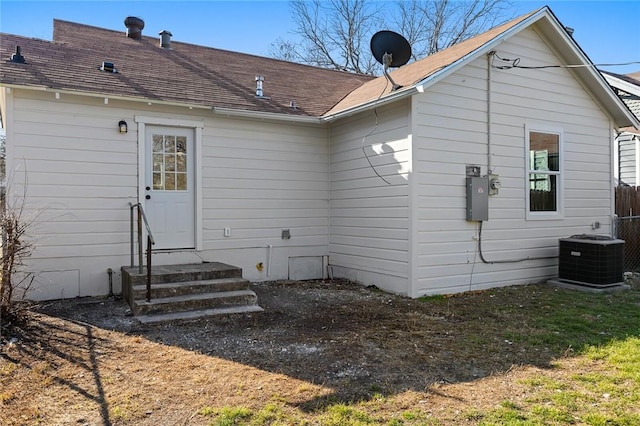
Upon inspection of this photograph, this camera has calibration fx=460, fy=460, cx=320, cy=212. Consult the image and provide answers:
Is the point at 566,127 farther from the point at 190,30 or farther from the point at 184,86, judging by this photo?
the point at 190,30

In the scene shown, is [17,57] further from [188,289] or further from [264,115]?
[188,289]

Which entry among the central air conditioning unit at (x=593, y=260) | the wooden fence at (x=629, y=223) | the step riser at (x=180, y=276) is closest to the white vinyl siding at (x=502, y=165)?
the central air conditioning unit at (x=593, y=260)

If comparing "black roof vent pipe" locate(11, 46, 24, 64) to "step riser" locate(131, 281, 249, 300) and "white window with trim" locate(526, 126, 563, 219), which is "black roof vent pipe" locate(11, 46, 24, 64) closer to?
"step riser" locate(131, 281, 249, 300)

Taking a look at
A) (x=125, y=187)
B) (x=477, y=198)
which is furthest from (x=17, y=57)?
(x=477, y=198)

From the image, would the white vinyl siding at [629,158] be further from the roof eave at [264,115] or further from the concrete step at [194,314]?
the concrete step at [194,314]

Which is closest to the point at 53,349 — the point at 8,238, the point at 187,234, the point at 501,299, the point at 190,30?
the point at 8,238

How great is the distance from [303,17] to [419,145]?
695 inches

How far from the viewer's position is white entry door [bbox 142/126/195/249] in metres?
7.10

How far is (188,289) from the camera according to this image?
19.2ft

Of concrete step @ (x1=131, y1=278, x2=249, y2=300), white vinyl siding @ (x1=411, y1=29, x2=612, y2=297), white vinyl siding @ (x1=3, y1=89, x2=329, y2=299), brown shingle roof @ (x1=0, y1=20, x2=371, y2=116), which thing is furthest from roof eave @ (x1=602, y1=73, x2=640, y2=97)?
concrete step @ (x1=131, y1=278, x2=249, y2=300)

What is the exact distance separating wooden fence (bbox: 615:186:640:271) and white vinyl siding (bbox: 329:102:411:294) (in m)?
5.25

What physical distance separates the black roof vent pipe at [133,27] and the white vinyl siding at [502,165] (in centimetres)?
612

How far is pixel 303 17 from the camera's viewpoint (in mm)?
22031

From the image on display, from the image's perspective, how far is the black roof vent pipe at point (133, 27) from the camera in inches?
366
